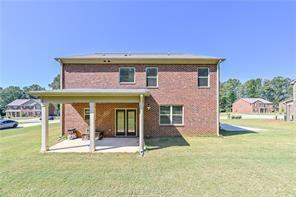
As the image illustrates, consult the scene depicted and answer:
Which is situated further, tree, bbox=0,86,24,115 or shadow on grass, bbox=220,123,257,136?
tree, bbox=0,86,24,115

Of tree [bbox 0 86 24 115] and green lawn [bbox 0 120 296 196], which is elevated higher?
tree [bbox 0 86 24 115]

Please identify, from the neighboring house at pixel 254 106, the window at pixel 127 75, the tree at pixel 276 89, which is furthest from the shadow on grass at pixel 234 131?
the tree at pixel 276 89

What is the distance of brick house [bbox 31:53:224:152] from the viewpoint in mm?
15344

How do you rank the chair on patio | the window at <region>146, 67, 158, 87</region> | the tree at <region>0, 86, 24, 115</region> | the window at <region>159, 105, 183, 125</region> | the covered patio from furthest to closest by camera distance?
the tree at <region>0, 86, 24, 115</region>, the window at <region>146, 67, 158, 87</region>, the window at <region>159, 105, 183, 125</region>, the chair on patio, the covered patio

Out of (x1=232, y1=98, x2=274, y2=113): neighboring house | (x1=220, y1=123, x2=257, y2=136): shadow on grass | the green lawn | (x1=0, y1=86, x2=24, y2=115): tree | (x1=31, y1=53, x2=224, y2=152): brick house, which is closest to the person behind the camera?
the green lawn

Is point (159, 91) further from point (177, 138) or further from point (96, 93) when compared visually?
point (96, 93)

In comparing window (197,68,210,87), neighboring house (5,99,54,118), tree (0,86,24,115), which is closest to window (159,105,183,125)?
window (197,68,210,87)

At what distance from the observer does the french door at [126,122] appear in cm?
1572

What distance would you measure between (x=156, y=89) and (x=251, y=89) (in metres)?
97.9

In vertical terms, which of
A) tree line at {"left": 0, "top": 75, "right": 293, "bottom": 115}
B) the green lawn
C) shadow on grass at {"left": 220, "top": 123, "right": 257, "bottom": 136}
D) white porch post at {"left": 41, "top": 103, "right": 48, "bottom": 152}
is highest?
tree line at {"left": 0, "top": 75, "right": 293, "bottom": 115}

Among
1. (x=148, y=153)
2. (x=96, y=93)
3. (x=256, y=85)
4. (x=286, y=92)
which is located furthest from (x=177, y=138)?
(x=286, y=92)

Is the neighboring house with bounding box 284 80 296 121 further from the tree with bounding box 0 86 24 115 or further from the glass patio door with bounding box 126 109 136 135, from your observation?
the tree with bounding box 0 86 24 115

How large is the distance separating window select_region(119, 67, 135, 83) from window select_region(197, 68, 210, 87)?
197 inches

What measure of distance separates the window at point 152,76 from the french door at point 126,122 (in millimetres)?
2437
